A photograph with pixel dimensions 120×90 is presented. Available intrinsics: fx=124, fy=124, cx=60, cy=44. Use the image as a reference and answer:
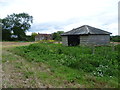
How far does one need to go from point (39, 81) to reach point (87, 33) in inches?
442

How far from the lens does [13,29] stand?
47.0m

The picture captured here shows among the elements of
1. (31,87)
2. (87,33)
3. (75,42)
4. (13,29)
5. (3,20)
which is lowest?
(31,87)

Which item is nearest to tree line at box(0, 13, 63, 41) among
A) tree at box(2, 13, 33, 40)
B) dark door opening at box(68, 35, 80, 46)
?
tree at box(2, 13, 33, 40)

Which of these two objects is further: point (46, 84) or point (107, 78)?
point (107, 78)

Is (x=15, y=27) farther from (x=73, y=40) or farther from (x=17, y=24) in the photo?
(x=73, y=40)

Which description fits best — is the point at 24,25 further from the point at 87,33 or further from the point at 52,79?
the point at 52,79

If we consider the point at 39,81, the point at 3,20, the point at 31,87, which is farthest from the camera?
the point at 3,20

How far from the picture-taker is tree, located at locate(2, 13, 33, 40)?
1810 inches

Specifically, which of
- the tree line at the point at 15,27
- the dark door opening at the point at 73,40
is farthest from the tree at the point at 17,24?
the dark door opening at the point at 73,40

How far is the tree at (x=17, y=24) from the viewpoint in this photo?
46.0 metres

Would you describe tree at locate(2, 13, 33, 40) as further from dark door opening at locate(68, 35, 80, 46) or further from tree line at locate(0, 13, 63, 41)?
dark door opening at locate(68, 35, 80, 46)

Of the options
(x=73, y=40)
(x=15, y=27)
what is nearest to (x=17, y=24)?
(x=15, y=27)

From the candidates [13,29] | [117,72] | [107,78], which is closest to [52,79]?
[107,78]

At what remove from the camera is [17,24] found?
4719 centimetres
